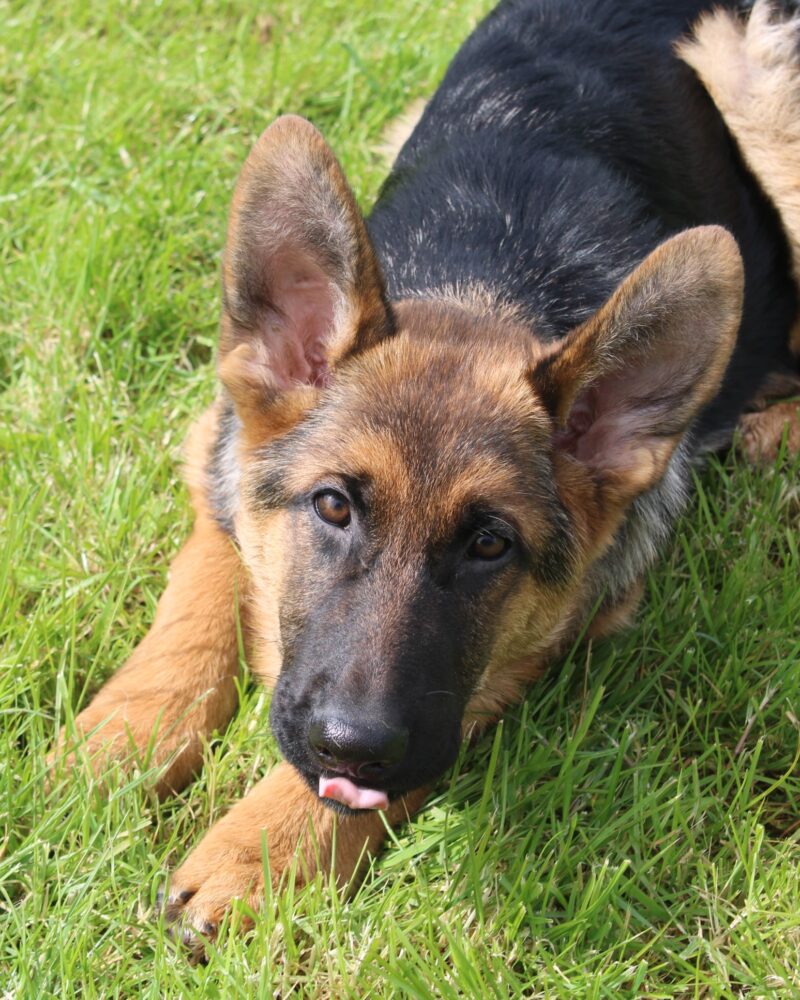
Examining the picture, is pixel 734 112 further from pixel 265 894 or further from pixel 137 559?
pixel 265 894

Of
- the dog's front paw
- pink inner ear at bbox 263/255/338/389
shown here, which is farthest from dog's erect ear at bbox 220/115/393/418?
the dog's front paw

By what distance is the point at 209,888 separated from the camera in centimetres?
346

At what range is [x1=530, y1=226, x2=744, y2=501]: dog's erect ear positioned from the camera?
3.27 meters

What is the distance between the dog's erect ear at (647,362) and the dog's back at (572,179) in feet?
1.70

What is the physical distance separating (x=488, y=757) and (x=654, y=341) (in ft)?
4.63

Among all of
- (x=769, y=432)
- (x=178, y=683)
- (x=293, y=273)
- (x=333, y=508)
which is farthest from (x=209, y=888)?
(x=769, y=432)

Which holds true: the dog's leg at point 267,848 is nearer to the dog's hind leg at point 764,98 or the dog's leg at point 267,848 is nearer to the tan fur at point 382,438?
the tan fur at point 382,438

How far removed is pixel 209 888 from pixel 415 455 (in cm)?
134

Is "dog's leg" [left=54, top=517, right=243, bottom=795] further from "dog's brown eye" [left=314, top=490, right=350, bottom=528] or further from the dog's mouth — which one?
"dog's brown eye" [left=314, top=490, right=350, bottom=528]

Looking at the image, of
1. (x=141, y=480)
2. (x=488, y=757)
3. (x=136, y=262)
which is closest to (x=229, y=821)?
(x=488, y=757)

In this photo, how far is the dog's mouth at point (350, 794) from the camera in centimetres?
329

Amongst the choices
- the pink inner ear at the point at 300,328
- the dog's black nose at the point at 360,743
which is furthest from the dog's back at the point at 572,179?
the dog's black nose at the point at 360,743

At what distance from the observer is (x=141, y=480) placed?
15.5 ft

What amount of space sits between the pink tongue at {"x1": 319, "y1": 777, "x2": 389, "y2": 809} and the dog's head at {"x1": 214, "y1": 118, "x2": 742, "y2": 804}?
0.07ft
